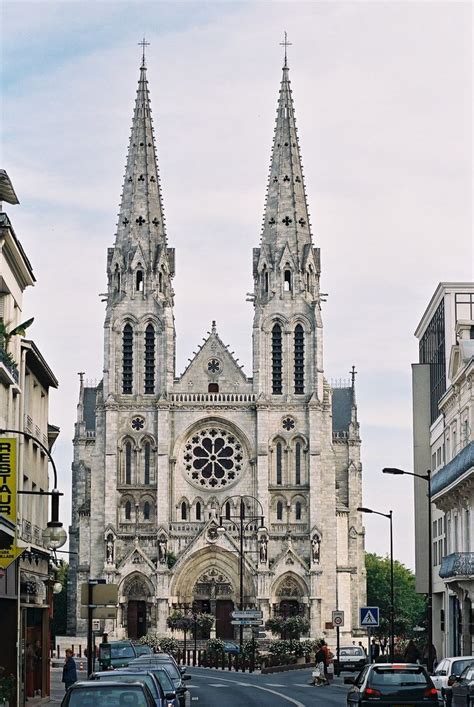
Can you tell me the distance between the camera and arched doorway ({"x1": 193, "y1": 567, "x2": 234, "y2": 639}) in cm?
9738

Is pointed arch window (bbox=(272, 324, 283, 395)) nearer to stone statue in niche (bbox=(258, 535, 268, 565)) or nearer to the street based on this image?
stone statue in niche (bbox=(258, 535, 268, 565))

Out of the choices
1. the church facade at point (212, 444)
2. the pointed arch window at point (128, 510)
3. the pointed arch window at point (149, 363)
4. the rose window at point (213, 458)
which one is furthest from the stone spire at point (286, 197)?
the pointed arch window at point (128, 510)

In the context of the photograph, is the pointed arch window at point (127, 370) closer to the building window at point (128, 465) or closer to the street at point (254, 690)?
the building window at point (128, 465)

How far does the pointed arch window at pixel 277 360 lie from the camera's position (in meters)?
99.6

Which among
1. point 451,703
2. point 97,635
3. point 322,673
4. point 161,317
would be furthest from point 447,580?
point 161,317

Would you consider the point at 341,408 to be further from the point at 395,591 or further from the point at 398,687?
the point at 398,687

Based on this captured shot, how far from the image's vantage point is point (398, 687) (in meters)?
27.2

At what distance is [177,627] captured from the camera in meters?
93.5

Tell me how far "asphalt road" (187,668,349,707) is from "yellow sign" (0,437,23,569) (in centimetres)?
1092

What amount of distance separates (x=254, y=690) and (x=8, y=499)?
67.9 ft

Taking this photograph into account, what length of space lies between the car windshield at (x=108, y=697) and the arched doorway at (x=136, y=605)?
250ft

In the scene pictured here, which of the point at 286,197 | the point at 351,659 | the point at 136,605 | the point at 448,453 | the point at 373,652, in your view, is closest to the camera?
the point at 373,652

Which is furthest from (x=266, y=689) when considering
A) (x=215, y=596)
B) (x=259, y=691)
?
(x=215, y=596)

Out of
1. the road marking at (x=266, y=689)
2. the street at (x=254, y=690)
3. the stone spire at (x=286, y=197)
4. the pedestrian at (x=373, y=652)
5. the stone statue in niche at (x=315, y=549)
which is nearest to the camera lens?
the road marking at (x=266, y=689)
